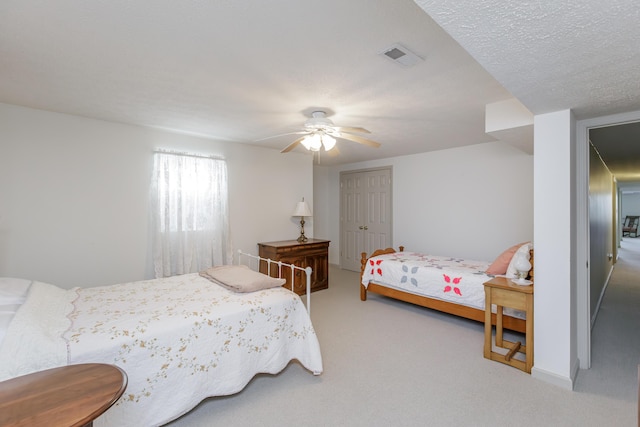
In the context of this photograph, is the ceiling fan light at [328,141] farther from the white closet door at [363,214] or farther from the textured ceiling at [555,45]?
the white closet door at [363,214]

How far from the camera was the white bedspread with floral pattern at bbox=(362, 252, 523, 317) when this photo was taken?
3.28 metres

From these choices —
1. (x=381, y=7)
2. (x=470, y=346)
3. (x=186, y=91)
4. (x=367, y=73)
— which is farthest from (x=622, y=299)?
→ (x=186, y=91)

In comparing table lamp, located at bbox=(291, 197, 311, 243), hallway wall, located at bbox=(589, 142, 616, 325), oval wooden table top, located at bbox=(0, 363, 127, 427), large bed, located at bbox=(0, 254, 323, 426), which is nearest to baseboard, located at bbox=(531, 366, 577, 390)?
hallway wall, located at bbox=(589, 142, 616, 325)

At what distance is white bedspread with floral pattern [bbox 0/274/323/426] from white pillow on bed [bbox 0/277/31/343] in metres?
0.04


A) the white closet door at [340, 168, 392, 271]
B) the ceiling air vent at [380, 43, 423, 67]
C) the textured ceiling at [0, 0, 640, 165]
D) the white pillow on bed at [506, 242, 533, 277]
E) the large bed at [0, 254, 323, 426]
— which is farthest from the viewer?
the white closet door at [340, 168, 392, 271]

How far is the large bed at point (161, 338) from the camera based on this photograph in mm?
1565

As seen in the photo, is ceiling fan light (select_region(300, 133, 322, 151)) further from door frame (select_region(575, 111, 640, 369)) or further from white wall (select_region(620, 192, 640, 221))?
white wall (select_region(620, 192, 640, 221))

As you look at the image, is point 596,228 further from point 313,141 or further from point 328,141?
point 313,141

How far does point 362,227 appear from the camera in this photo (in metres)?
6.23

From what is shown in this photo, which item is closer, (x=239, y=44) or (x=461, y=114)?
(x=239, y=44)

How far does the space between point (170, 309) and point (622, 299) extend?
19.7ft

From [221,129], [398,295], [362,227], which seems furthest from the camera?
[362,227]

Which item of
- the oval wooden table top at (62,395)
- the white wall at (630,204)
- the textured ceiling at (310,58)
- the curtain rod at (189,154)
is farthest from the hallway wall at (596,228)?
the white wall at (630,204)

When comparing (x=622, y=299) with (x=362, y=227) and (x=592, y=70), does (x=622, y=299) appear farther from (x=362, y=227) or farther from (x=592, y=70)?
(x=592, y=70)
